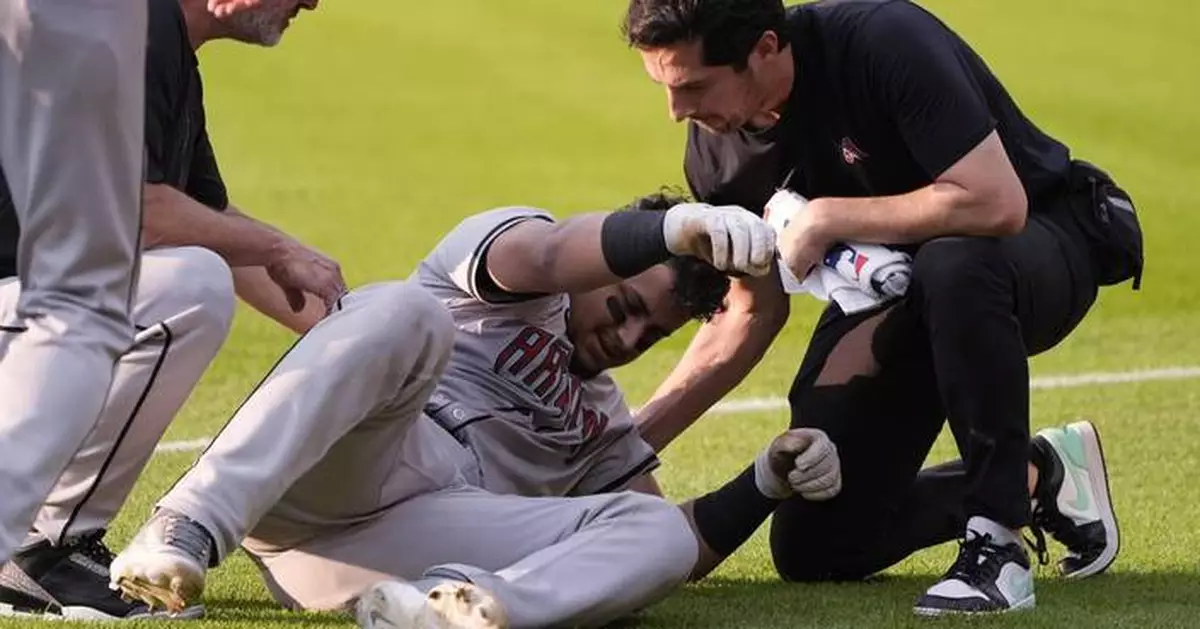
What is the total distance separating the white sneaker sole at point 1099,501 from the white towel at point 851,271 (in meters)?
0.73

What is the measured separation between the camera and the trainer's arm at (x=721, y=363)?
198 inches

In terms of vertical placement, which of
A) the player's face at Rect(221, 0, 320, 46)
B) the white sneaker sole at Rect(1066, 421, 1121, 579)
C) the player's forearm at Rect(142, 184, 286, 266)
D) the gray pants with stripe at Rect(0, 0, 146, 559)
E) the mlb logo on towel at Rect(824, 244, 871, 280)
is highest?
the gray pants with stripe at Rect(0, 0, 146, 559)

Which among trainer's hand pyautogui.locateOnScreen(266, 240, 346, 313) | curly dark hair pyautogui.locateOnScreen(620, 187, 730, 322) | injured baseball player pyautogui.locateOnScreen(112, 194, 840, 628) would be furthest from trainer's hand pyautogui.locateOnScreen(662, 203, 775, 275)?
trainer's hand pyautogui.locateOnScreen(266, 240, 346, 313)

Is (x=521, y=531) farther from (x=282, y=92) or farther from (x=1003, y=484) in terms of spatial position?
(x=282, y=92)

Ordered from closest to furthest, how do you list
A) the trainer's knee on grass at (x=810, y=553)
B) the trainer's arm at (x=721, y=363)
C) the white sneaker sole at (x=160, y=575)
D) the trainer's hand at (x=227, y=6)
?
1. the white sneaker sole at (x=160, y=575)
2. the trainer's knee on grass at (x=810, y=553)
3. the trainer's hand at (x=227, y=6)
4. the trainer's arm at (x=721, y=363)

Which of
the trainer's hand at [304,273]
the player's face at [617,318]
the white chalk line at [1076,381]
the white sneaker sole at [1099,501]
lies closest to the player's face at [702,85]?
the player's face at [617,318]

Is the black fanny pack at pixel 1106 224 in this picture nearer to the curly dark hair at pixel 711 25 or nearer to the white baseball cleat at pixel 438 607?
the curly dark hair at pixel 711 25

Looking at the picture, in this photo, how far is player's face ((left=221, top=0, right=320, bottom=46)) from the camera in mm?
4902

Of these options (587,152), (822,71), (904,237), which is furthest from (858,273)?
(587,152)

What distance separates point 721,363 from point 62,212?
6.58 ft

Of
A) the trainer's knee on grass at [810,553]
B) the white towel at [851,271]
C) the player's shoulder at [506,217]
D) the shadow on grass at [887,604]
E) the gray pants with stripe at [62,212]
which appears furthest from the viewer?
the trainer's knee on grass at [810,553]

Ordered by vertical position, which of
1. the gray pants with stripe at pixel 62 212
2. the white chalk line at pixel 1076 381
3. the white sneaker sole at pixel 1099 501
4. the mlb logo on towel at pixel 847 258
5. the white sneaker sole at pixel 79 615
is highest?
the gray pants with stripe at pixel 62 212

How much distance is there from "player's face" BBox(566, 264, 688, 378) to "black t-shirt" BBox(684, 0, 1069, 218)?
1.19 ft

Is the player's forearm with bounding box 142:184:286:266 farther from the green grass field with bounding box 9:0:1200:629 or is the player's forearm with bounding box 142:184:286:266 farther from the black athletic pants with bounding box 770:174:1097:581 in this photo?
the black athletic pants with bounding box 770:174:1097:581
